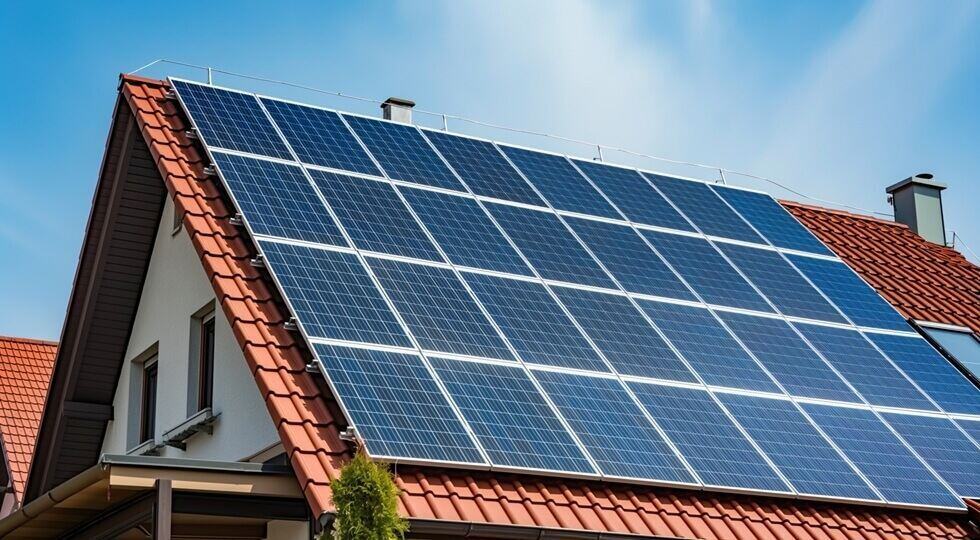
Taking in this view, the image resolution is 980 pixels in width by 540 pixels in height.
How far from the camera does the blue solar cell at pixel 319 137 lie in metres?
16.8

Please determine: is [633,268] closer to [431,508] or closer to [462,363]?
[462,363]

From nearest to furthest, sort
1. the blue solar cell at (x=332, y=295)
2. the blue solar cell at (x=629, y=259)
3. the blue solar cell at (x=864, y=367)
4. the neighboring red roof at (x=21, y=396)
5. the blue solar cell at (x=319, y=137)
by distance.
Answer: the blue solar cell at (x=332, y=295), the blue solar cell at (x=864, y=367), the blue solar cell at (x=629, y=259), the blue solar cell at (x=319, y=137), the neighboring red roof at (x=21, y=396)

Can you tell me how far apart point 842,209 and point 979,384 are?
6887 millimetres

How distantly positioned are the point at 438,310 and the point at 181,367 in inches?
156

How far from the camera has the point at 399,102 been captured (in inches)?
818

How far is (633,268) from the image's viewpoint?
16984 millimetres

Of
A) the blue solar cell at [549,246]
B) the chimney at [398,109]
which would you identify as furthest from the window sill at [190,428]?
the chimney at [398,109]

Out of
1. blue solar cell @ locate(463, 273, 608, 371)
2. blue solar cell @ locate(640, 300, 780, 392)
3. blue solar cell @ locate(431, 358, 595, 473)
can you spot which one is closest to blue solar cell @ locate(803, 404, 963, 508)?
blue solar cell @ locate(640, 300, 780, 392)

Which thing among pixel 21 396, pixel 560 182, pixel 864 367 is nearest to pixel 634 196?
pixel 560 182

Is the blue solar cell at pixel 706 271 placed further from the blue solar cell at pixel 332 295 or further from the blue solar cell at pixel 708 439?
the blue solar cell at pixel 332 295

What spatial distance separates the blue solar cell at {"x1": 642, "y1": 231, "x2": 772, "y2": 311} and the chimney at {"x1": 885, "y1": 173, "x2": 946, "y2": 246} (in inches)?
351

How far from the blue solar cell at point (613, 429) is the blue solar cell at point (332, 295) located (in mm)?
1651

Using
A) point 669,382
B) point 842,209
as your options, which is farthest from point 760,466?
point 842,209

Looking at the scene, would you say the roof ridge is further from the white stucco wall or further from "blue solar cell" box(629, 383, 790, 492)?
"blue solar cell" box(629, 383, 790, 492)
